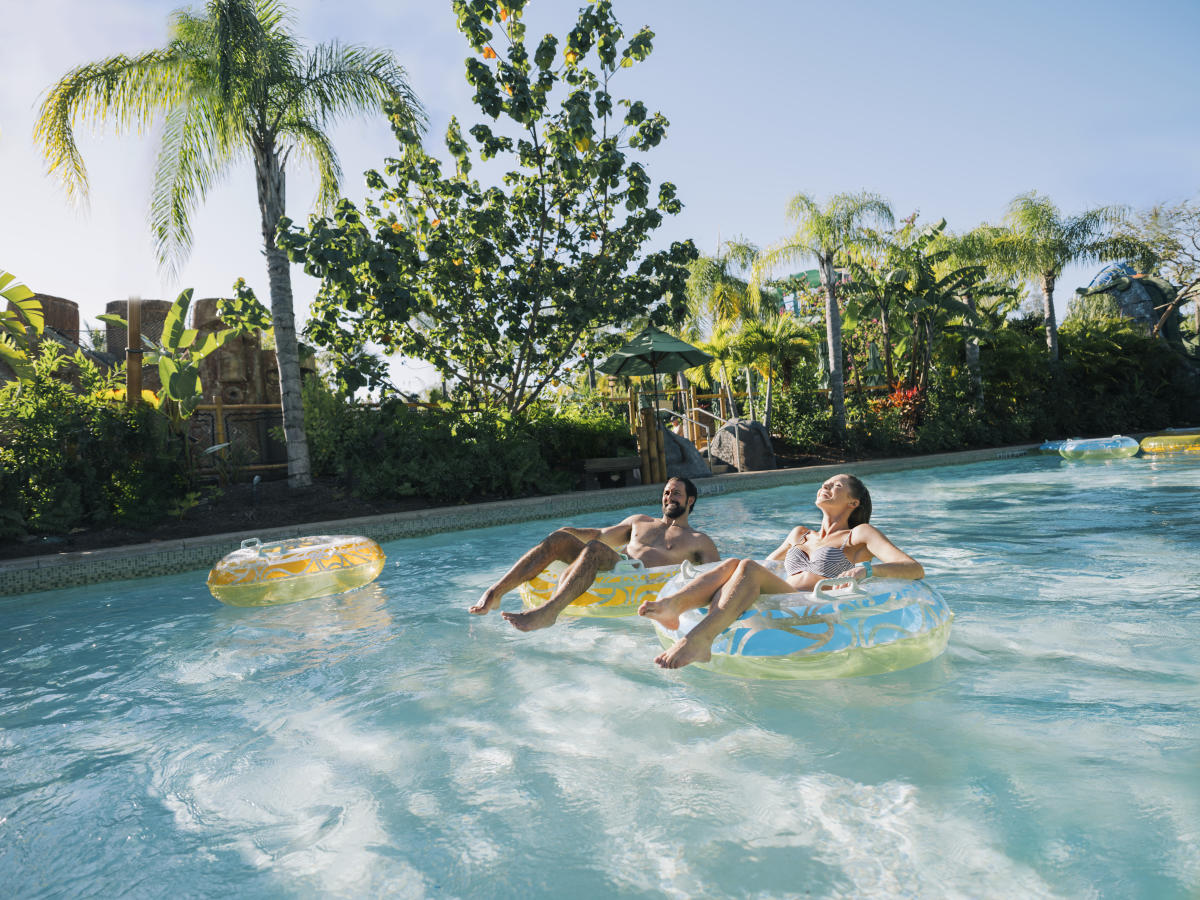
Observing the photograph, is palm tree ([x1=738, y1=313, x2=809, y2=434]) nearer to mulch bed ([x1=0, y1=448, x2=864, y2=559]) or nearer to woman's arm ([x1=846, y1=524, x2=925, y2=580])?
mulch bed ([x1=0, y1=448, x2=864, y2=559])

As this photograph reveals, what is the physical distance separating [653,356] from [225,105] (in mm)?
7535

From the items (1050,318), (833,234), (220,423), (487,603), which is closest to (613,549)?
(487,603)

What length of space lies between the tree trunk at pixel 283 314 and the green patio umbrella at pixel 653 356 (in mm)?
5128

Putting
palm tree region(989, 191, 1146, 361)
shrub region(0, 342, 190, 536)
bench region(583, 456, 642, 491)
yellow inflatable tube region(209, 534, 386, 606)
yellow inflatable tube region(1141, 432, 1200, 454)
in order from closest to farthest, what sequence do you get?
yellow inflatable tube region(209, 534, 386, 606), shrub region(0, 342, 190, 536), bench region(583, 456, 642, 491), yellow inflatable tube region(1141, 432, 1200, 454), palm tree region(989, 191, 1146, 361)

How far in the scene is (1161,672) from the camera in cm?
417

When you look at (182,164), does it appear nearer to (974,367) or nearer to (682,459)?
(682,459)

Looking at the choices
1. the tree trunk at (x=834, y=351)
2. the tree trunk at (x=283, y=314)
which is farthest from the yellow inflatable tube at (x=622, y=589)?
the tree trunk at (x=834, y=351)

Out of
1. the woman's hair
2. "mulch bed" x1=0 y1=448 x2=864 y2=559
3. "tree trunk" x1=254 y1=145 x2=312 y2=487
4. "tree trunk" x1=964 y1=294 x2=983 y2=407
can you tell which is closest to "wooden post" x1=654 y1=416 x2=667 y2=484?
"mulch bed" x1=0 y1=448 x2=864 y2=559

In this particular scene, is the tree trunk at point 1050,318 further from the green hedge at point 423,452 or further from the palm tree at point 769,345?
the green hedge at point 423,452

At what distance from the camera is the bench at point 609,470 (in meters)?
13.5

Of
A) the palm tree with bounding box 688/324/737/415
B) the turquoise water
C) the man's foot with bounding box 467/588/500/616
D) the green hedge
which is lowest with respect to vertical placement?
the turquoise water

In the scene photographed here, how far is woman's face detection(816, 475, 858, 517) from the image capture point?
14.3 feet

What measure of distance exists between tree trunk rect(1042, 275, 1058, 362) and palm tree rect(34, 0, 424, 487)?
65.0 ft

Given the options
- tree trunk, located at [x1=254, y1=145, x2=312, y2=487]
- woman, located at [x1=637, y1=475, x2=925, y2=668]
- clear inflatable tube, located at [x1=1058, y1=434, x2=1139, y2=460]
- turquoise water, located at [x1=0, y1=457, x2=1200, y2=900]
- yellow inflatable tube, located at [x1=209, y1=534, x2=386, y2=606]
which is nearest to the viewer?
turquoise water, located at [x1=0, y1=457, x2=1200, y2=900]
